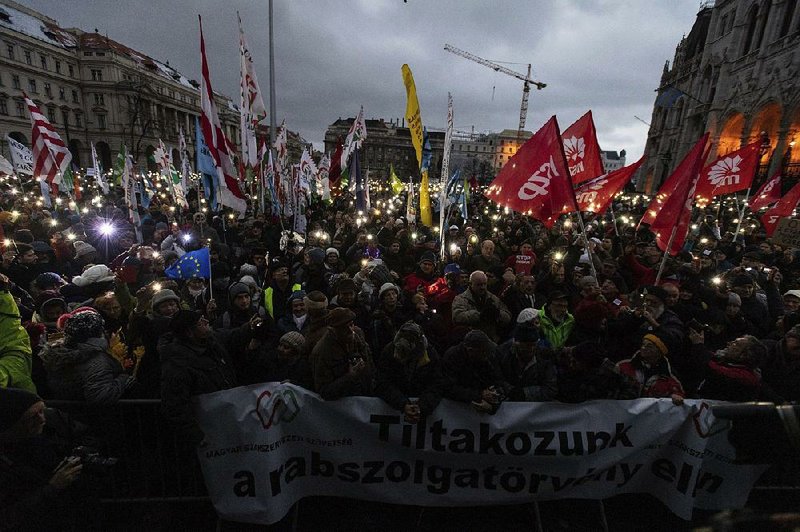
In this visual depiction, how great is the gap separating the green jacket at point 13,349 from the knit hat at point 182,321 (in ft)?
4.07

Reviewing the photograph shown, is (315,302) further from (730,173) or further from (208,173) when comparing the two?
(730,173)

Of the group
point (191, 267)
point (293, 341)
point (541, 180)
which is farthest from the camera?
point (191, 267)

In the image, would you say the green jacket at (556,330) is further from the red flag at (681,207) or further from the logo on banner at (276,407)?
the logo on banner at (276,407)

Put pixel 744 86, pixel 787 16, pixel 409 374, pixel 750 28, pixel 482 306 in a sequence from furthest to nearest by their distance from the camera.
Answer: pixel 750 28
pixel 744 86
pixel 787 16
pixel 482 306
pixel 409 374

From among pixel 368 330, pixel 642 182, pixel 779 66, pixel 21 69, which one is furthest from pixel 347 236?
pixel 21 69

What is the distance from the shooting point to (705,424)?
2.99 meters

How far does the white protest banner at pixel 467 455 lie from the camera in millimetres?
2916

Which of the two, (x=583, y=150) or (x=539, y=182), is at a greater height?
(x=583, y=150)

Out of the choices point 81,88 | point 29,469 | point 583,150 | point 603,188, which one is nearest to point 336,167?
point 583,150

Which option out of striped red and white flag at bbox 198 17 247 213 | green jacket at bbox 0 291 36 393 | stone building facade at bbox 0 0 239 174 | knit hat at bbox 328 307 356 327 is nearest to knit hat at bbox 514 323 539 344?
knit hat at bbox 328 307 356 327

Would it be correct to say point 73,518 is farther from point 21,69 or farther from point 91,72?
point 91,72

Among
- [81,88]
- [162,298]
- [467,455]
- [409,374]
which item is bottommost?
[467,455]

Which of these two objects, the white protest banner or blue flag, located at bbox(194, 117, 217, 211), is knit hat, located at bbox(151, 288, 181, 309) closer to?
the white protest banner

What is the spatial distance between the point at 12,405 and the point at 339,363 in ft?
6.34
